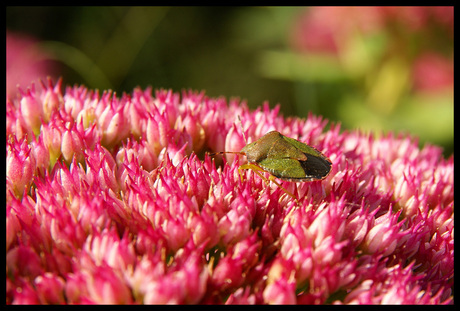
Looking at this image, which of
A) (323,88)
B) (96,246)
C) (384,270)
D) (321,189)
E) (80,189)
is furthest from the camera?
(323,88)

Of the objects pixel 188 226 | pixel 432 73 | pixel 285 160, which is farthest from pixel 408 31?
pixel 188 226

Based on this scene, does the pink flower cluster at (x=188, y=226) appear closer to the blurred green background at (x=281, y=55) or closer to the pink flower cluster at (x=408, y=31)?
the blurred green background at (x=281, y=55)

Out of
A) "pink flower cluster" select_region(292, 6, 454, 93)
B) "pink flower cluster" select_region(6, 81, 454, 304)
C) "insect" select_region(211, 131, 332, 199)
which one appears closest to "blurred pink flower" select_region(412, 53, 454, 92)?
"pink flower cluster" select_region(292, 6, 454, 93)

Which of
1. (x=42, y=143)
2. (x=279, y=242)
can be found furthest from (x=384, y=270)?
(x=42, y=143)

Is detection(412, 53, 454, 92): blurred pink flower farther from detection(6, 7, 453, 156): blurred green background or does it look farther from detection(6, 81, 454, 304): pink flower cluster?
detection(6, 81, 454, 304): pink flower cluster

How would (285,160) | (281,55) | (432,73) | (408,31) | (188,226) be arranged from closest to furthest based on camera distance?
(188,226), (285,160), (408,31), (432,73), (281,55)

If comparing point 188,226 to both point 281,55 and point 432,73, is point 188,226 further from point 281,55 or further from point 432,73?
point 281,55

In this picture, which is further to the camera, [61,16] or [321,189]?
[61,16]
